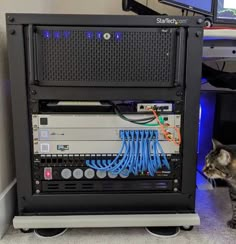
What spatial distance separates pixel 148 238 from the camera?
0.76 metres

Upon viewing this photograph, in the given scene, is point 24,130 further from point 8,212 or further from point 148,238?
point 148,238

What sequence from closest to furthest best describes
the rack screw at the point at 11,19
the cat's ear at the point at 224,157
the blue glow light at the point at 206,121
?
the rack screw at the point at 11,19 < the cat's ear at the point at 224,157 < the blue glow light at the point at 206,121

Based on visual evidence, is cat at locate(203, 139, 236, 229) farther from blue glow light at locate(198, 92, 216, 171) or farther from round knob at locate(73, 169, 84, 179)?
round knob at locate(73, 169, 84, 179)

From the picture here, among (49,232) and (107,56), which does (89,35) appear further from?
(49,232)

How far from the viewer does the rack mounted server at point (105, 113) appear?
2.27ft

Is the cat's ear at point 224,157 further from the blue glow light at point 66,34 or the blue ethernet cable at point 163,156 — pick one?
the blue glow light at point 66,34

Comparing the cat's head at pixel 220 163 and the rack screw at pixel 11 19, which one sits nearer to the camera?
the rack screw at pixel 11 19

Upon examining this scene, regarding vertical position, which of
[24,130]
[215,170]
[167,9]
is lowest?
[215,170]

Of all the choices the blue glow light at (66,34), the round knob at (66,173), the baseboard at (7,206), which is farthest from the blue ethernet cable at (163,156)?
the baseboard at (7,206)

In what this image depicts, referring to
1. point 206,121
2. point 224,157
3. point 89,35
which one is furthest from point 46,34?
point 206,121

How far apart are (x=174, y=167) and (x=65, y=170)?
0.29 metres

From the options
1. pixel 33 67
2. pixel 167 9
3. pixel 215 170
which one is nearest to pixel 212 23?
pixel 167 9

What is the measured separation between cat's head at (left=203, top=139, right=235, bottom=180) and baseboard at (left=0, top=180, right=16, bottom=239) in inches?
23.5

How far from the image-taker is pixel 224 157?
2.73ft
